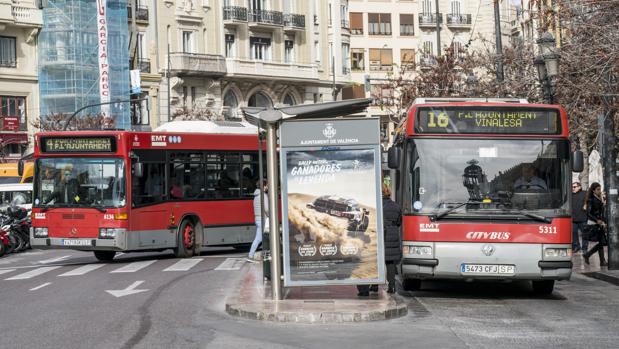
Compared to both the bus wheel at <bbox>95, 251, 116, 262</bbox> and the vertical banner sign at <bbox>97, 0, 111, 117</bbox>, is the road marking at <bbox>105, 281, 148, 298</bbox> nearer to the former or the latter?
the bus wheel at <bbox>95, 251, 116, 262</bbox>

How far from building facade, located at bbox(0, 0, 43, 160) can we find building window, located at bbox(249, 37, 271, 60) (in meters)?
15.5

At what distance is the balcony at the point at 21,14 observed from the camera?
60.7m

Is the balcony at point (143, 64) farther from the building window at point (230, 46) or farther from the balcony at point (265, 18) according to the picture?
the balcony at point (265, 18)

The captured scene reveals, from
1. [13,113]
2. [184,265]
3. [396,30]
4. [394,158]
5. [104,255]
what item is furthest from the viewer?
[396,30]

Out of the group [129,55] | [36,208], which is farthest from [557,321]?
[129,55]

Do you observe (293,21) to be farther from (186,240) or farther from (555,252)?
(555,252)

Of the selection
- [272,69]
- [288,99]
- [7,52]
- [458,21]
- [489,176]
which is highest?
[458,21]

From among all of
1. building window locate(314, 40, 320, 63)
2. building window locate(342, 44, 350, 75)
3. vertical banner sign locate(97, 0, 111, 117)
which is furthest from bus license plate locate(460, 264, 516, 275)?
building window locate(342, 44, 350, 75)

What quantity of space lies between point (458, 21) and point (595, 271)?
7261 centimetres

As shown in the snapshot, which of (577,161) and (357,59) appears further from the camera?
(357,59)

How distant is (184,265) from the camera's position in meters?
25.5

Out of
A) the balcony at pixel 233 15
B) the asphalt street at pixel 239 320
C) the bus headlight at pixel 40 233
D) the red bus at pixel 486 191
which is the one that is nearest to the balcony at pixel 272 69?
the balcony at pixel 233 15

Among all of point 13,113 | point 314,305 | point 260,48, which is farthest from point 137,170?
point 260,48

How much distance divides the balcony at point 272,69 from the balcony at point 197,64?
2.41 feet
